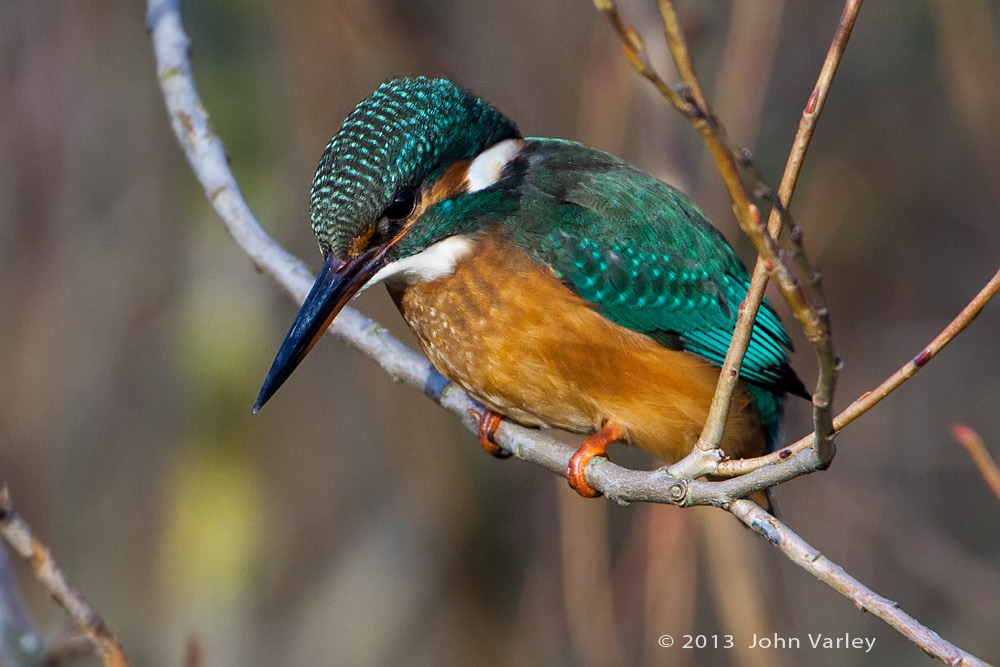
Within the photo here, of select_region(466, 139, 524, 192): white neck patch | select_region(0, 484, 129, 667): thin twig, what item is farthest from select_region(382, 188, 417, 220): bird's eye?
select_region(0, 484, 129, 667): thin twig

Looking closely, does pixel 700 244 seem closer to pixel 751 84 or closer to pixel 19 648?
pixel 751 84

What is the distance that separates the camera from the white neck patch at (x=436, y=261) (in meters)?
2.33

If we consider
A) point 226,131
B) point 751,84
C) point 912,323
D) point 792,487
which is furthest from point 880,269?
point 226,131

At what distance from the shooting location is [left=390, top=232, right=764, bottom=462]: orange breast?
234cm

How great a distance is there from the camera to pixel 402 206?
228cm

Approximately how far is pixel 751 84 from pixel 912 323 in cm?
216

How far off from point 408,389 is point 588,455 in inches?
69.8

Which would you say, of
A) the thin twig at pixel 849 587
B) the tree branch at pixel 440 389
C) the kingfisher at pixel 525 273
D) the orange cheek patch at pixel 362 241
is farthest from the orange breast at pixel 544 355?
the thin twig at pixel 849 587

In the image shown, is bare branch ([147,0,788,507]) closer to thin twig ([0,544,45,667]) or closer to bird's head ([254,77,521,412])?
bird's head ([254,77,521,412])

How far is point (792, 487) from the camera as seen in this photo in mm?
4418

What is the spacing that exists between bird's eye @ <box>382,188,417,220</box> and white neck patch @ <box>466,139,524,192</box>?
0.57 feet

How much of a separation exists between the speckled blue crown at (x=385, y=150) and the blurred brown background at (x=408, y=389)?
2.84ft

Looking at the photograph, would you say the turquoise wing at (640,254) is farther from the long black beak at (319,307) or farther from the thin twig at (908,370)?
the thin twig at (908,370)

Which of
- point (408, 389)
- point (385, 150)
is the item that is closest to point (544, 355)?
point (385, 150)
